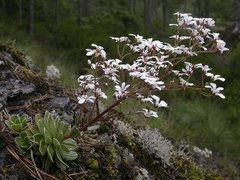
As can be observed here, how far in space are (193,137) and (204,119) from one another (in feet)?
2.30

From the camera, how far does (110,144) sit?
2.54 m

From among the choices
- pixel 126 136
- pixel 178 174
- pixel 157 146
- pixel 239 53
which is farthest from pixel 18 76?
pixel 239 53

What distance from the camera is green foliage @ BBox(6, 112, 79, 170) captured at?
7.01 feet

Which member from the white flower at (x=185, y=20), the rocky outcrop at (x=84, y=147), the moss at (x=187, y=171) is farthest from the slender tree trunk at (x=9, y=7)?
the white flower at (x=185, y=20)

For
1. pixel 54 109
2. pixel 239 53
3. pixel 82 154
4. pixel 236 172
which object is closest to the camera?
pixel 82 154

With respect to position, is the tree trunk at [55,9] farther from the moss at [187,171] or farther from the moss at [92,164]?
the moss at [92,164]

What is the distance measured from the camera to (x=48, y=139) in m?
2.13

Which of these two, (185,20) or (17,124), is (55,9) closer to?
(185,20)

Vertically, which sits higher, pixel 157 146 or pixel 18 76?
pixel 18 76

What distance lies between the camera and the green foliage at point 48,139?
2.14 m

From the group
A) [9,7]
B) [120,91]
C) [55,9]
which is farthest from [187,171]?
[55,9]

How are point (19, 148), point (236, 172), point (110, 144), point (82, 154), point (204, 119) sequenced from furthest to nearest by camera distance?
point (204, 119), point (236, 172), point (110, 144), point (82, 154), point (19, 148)

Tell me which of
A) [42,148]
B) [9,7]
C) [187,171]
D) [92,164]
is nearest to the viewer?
[42,148]

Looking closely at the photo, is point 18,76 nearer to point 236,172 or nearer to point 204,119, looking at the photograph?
point 236,172
